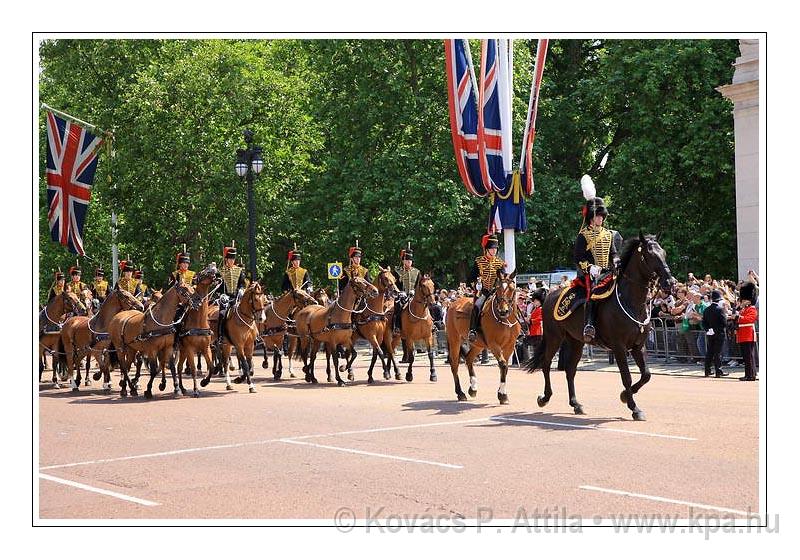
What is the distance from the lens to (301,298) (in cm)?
2528

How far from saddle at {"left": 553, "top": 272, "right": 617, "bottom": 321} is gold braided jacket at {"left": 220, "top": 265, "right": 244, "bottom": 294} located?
10040mm

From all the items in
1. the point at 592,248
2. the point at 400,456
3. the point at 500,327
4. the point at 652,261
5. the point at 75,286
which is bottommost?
the point at 400,456

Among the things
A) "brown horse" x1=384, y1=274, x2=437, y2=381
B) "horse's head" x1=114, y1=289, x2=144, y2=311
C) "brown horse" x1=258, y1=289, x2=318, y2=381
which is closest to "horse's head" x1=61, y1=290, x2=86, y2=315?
"horse's head" x1=114, y1=289, x2=144, y2=311

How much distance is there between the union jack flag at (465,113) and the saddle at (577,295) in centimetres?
1358

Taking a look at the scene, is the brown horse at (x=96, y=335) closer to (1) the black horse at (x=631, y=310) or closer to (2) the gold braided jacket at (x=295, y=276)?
(2) the gold braided jacket at (x=295, y=276)

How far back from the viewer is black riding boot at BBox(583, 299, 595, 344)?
49.4 ft

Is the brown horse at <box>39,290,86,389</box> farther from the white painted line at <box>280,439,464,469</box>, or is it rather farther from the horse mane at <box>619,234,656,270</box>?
the horse mane at <box>619,234,656,270</box>

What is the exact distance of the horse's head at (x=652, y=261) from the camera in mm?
13883

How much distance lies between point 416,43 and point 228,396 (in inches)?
934

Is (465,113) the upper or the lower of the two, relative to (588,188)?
upper

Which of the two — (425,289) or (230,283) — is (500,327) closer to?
(425,289)

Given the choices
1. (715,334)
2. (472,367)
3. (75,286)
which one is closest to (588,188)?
(472,367)

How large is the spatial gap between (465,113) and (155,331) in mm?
12317
